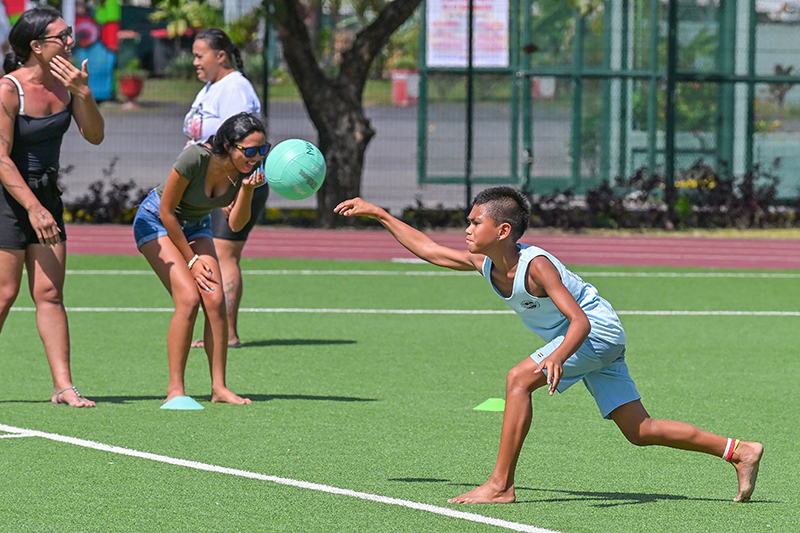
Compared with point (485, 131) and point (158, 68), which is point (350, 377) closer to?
point (485, 131)

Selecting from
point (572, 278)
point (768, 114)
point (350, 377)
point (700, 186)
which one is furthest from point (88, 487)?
point (768, 114)

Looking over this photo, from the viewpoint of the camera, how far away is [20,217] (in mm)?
6977

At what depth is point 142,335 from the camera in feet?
32.7

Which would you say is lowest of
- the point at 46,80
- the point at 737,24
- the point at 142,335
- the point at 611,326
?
the point at 142,335

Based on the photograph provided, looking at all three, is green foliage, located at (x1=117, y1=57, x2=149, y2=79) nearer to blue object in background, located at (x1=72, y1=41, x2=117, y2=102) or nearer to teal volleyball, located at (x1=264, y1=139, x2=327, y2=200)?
blue object in background, located at (x1=72, y1=41, x2=117, y2=102)

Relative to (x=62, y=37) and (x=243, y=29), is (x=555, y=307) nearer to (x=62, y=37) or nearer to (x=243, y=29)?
(x=62, y=37)

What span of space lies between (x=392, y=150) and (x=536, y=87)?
392 centimetres

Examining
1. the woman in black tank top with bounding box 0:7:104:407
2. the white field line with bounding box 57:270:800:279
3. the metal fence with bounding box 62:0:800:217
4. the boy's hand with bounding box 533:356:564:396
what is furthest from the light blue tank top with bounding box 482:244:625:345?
the metal fence with bounding box 62:0:800:217

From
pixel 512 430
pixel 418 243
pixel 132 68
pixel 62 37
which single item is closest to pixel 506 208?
pixel 418 243

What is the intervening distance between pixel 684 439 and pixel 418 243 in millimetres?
1463

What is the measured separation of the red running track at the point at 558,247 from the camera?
1606 centimetres

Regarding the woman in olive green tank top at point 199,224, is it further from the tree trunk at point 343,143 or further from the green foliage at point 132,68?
the green foliage at point 132,68

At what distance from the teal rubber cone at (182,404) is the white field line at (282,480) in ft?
2.84

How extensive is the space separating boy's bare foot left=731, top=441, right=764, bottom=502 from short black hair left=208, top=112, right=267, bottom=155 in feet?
10.4
